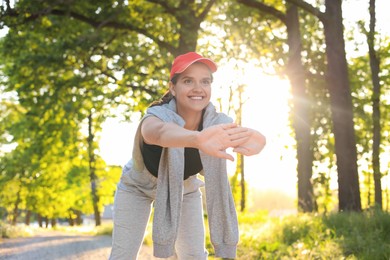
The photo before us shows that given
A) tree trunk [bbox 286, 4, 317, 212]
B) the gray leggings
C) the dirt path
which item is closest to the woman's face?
the gray leggings

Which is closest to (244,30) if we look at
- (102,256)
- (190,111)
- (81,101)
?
(81,101)

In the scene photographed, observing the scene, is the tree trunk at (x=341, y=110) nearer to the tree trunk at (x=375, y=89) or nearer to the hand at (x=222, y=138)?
the tree trunk at (x=375, y=89)

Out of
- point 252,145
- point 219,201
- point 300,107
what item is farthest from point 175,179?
point 300,107

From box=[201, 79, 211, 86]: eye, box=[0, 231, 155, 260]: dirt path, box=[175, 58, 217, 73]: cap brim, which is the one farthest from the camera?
box=[0, 231, 155, 260]: dirt path

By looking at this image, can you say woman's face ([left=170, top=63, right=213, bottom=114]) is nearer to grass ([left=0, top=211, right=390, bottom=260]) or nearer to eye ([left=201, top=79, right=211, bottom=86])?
eye ([left=201, top=79, right=211, bottom=86])

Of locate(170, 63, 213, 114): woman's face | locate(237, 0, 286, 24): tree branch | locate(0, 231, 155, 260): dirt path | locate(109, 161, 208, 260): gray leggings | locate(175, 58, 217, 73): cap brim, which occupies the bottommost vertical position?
locate(0, 231, 155, 260): dirt path

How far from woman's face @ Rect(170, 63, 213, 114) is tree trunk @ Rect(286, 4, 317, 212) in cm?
1205

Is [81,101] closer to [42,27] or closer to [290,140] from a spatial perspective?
[42,27]

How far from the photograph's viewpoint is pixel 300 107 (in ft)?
53.5

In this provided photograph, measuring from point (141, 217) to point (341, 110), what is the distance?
7.93 m

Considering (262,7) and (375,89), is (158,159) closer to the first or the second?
(262,7)

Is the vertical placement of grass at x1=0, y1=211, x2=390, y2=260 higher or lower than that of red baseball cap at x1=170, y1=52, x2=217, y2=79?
lower

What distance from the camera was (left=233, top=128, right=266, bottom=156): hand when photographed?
227cm

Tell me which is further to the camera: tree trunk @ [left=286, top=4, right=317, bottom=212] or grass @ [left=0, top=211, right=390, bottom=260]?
Answer: tree trunk @ [left=286, top=4, right=317, bottom=212]
